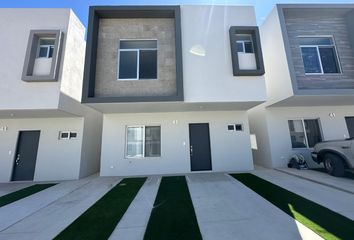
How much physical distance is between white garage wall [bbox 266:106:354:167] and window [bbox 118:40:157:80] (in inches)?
248

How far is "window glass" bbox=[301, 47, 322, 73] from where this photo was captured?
6.99 metres

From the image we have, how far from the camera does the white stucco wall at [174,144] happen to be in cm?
727

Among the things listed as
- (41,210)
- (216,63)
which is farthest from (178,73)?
(41,210)

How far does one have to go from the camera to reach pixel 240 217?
318 centimetres

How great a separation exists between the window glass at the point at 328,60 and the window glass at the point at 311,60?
0.86 ft

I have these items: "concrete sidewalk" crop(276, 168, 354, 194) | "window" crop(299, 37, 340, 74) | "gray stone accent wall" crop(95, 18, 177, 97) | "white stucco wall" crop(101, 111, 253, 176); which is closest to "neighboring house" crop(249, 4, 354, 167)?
"window" crop(299, 37, 340, 74)

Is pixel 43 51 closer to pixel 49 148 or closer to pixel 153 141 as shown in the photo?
pixel 49 148

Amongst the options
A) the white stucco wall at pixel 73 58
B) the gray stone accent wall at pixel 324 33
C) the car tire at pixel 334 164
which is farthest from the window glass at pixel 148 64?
the car tire at pixel 334 164

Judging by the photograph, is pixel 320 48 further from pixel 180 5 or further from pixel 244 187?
pixel 244 187

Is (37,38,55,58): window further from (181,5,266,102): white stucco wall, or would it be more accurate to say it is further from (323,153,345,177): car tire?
(323,153,345,177): car tire

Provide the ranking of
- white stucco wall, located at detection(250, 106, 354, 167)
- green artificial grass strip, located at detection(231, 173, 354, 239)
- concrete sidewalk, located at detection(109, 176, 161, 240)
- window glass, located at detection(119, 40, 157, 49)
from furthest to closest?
1. white stucco wall, located at detection(250, 106, 354, 167)
2. window glass, located at detection(119, 40, 157, 49)
3. concrete sidewalk, located at detection(109, 176, 161, 240)
4. green artificial grass strip, located at detection(231, 173, 354, 239)

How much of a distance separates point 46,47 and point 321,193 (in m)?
11.0

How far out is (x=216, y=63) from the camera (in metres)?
6.31

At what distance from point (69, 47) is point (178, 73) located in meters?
4.78
